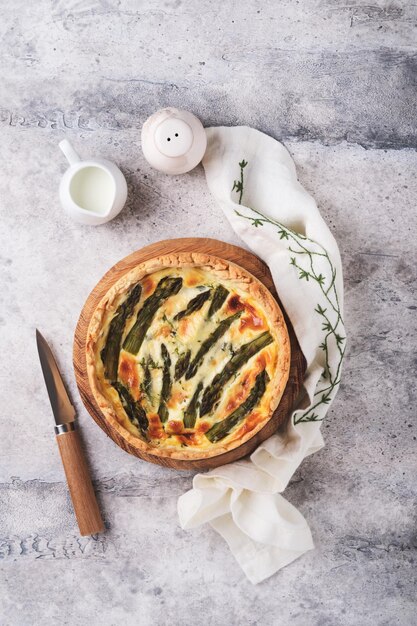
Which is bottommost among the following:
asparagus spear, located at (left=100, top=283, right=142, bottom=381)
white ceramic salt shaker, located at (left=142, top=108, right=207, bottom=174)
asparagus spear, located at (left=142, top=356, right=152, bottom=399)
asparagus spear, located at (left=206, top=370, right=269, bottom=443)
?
asparagus spear, located at (left=206, top=370, right=269, bottom=443)

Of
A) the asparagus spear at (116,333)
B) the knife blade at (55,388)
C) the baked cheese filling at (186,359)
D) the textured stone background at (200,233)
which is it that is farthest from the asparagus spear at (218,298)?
the knife blade at (55,388)

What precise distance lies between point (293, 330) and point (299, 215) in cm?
48

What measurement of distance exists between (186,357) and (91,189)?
0.81 metres

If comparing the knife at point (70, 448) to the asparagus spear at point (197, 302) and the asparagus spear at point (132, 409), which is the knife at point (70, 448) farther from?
the asparagus spear at point (197, 302)

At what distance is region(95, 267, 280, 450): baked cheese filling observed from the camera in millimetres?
2510

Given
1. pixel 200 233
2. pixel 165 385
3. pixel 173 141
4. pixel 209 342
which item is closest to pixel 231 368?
pixel 209 342

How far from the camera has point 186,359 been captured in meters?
2.57

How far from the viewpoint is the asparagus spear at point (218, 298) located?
2.54 metres

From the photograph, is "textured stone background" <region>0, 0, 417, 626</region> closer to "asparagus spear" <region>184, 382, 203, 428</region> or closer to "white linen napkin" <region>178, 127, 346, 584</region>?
"white linen napkin" <region>178, 127, 346, 584</region>

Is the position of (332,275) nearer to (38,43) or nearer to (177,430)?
(177,430)

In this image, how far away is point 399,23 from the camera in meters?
2.86

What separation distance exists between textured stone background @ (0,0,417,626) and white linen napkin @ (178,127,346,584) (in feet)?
0.45

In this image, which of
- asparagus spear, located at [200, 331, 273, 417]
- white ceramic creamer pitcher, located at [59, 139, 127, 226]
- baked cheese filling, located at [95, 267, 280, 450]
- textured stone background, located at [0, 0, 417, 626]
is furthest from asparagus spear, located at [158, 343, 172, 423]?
white ceramic creamer pitcher, located at [59, 139, 127, 226]

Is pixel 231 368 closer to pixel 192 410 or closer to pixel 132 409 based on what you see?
pixel 192 410
